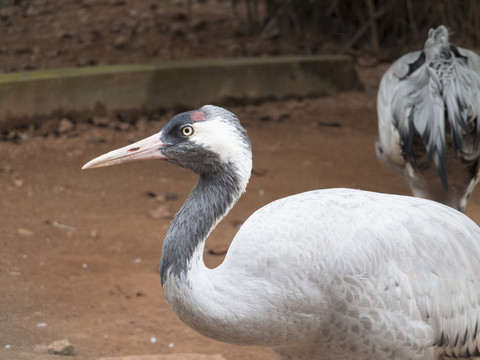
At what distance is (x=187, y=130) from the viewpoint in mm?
2670

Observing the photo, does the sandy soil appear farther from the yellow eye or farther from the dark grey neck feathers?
the yellow eye

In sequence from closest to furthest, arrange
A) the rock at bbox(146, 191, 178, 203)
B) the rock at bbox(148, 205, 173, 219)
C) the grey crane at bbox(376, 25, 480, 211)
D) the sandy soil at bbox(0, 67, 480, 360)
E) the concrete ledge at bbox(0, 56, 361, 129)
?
1. the sandy soil at bbox(0, 67, 480, 360)
2. the grey crane at bbox(376, 25, 480, 211)
3. the rock at bbox(148, 205, 173, 219)
4. the rock at bbox(146, 191, 178, 203)
5. the concrete ledge at bbox(0, 56, 361, 129)

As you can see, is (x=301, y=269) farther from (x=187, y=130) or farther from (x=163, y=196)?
(x=163, y=196)

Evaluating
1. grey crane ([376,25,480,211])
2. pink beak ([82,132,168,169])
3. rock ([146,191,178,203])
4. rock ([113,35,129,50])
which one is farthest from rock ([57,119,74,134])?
pink beak ([82,132,168,169])

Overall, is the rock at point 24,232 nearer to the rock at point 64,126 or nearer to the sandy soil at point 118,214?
the sandy soil at point 118,214

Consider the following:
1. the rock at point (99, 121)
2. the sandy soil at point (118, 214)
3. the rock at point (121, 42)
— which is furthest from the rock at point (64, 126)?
the rock at point (121, 42)

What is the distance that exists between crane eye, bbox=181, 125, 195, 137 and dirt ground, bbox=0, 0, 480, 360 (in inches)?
59.0

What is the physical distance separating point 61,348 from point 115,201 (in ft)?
7.16

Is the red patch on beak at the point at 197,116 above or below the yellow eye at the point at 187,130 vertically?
above

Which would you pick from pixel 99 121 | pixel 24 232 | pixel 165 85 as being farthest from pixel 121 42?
pixel 24 232

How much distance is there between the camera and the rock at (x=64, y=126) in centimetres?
688

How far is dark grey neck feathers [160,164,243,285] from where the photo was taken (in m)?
2.61

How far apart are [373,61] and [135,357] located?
21.3 ft

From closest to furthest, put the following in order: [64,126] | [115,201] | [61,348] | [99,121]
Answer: [61,348], [115,201], [64,126], [99,121]
